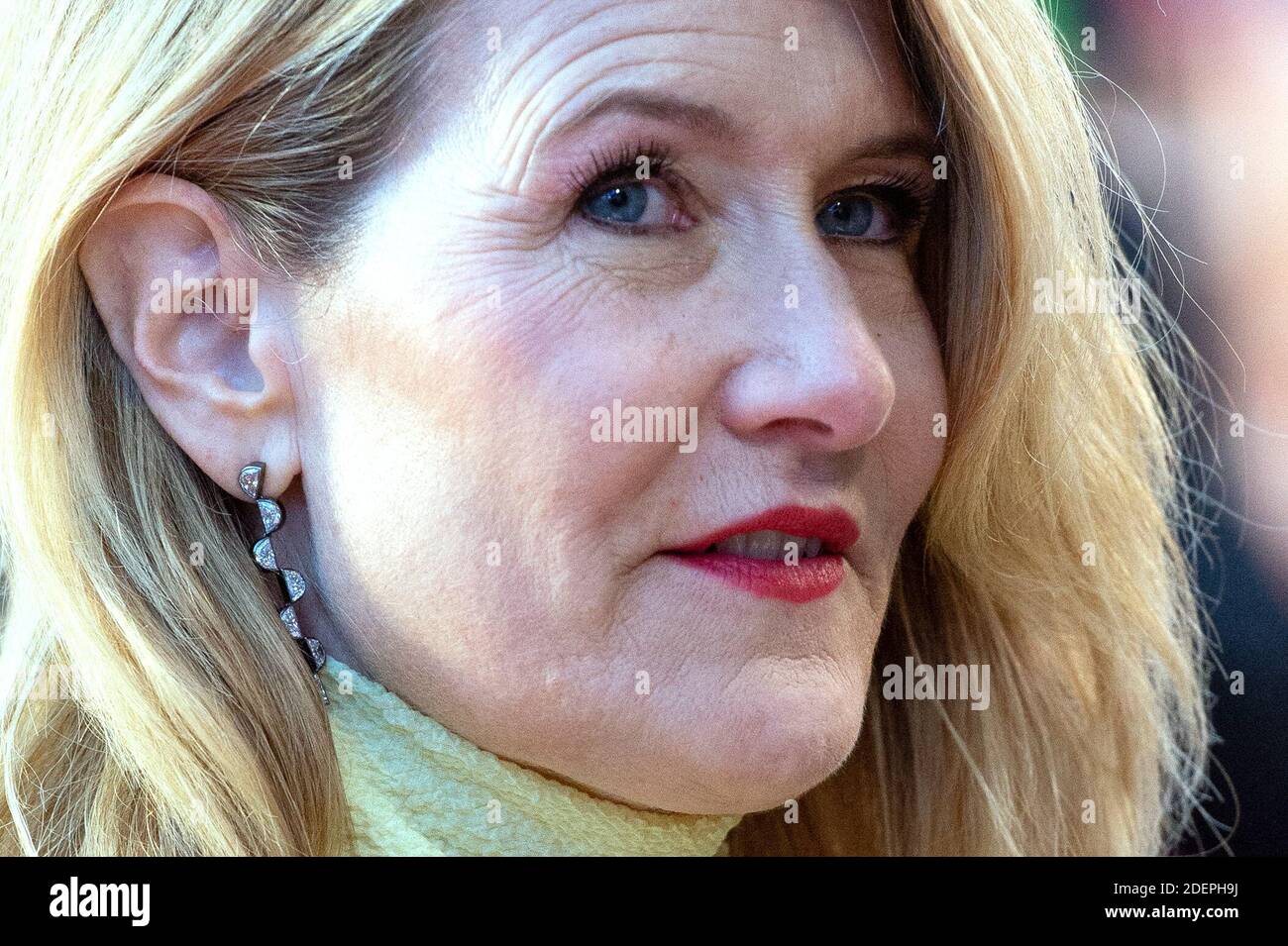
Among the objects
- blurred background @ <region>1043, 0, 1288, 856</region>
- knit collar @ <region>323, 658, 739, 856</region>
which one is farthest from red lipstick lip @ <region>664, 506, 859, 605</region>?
blurred background @ <region>1043, 0, 1288, 856</region>

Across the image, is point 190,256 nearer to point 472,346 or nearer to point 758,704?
point 472,346

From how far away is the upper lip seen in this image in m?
1.22

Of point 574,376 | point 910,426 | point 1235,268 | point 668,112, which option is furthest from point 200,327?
point 1235,268

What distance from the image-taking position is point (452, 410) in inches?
46.2

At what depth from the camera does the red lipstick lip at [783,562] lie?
1.22m

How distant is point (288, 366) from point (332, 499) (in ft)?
0.41

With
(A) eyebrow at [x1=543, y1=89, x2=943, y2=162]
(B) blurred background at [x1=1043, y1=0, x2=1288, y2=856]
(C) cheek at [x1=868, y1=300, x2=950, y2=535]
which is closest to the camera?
(A) eyebrow at [x1=543, y1=89, x2=943, y2=162]

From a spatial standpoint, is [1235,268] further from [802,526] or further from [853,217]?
[802,526]

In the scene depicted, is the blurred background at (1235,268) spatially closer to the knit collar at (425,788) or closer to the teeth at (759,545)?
the teeth at (759,545)

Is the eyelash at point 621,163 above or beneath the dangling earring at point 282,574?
above

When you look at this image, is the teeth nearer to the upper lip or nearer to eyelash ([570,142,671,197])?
the upper lip

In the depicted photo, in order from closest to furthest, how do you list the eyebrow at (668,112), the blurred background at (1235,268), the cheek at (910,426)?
the eyebrow at (668,112), the cheek at (910,426), the blurred background at (1235,268)

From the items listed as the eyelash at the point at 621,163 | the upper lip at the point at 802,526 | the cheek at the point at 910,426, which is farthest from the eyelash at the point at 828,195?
the upper lip at the point at 802,526

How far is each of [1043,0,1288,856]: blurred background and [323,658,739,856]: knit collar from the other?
1137mm
